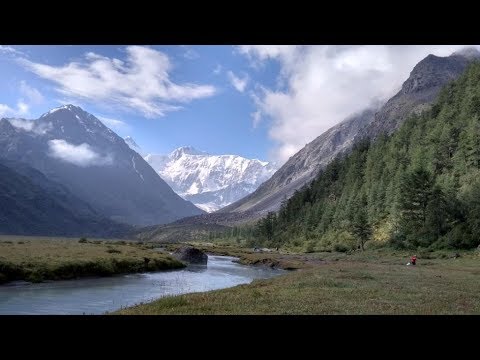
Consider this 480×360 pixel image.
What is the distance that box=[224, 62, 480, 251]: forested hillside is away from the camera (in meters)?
94.8

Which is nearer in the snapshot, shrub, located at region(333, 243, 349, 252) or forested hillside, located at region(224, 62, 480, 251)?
forested hillside, located at region(224, 62, 480, 251)

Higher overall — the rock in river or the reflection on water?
the rock in river

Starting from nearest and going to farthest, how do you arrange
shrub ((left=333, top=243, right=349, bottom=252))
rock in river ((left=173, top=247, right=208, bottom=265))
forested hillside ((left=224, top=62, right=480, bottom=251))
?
forested hillside ((left=224, top=62, right=480, bottom=251))
rock in river ((left=173, top=247, right=208, bottom=265))
shrub ((left=333, top=243, right=349, bottom=252))

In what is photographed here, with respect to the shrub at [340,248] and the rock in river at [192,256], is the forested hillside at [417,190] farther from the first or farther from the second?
the rock in river at [192,256]

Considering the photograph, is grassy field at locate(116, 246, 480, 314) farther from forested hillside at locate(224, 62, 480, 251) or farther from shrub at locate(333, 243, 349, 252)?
shrub at locate(333, 243, 349, 252)

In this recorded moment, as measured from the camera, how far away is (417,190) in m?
106

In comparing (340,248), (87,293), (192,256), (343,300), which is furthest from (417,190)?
(87,293)

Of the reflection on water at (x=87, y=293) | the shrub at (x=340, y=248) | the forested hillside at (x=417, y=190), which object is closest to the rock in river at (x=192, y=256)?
the reflection on water at (x=87, y=293)

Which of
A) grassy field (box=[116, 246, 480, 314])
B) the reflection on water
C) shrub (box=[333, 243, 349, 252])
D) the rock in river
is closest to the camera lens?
grassy field (box=[116, 246, 480, 314])

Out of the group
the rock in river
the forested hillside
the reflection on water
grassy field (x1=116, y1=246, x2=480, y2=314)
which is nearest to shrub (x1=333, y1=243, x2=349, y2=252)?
the forested hillside

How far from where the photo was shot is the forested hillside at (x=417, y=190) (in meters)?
94.8

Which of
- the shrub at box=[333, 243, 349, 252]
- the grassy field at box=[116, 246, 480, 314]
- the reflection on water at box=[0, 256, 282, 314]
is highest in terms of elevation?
the shrub at box=[333, 243, 349, 252]
